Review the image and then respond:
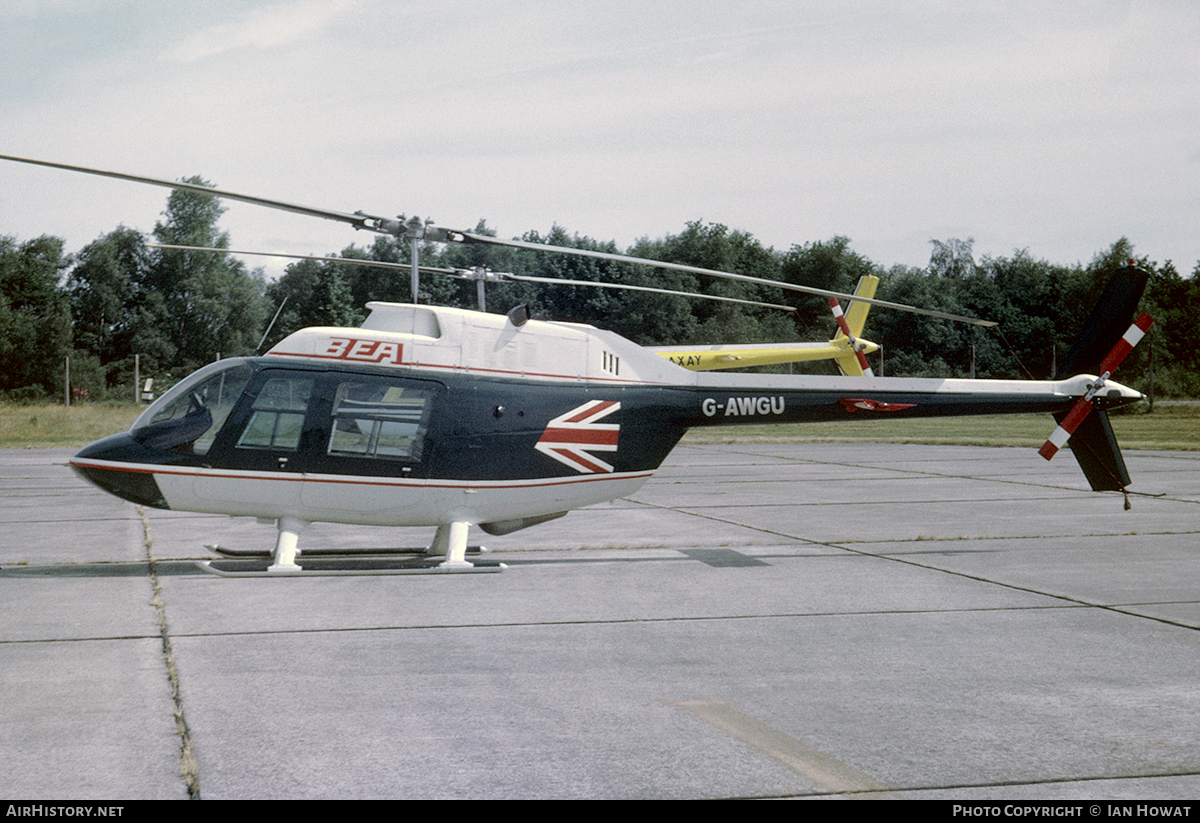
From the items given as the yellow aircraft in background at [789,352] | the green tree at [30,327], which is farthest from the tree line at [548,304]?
the yellow aircraft in background at [789,352]

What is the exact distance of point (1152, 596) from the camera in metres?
8.74

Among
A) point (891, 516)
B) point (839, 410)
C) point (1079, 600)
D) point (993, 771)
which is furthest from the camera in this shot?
point (891, 516)

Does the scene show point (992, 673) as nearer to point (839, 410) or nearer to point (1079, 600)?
point (1079, 600)

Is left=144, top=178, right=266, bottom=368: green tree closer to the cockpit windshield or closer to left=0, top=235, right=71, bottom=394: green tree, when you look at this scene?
left=0, top=235, right=71, bottom=394: green tree

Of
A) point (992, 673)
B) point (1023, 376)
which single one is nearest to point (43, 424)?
point (992, 673)

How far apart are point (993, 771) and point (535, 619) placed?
3.95 m

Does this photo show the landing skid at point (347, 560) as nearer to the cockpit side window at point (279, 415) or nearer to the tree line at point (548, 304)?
the cockpit side window at point (279, 415)

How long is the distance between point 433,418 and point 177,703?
4.51 meters

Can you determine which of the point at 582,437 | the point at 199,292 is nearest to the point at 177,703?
the point at 582,437

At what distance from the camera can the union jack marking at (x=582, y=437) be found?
1040 cm

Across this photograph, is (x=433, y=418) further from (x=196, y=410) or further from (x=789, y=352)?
(x=789, y=352)

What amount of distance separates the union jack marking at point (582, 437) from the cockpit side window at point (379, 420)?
3.97 ft

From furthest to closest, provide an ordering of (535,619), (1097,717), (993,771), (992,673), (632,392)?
(632,392) < (535,619) < (992,673) < (1097,717) < (993,771)

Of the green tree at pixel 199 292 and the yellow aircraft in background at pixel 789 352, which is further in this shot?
the green tree at pixel 199 292
